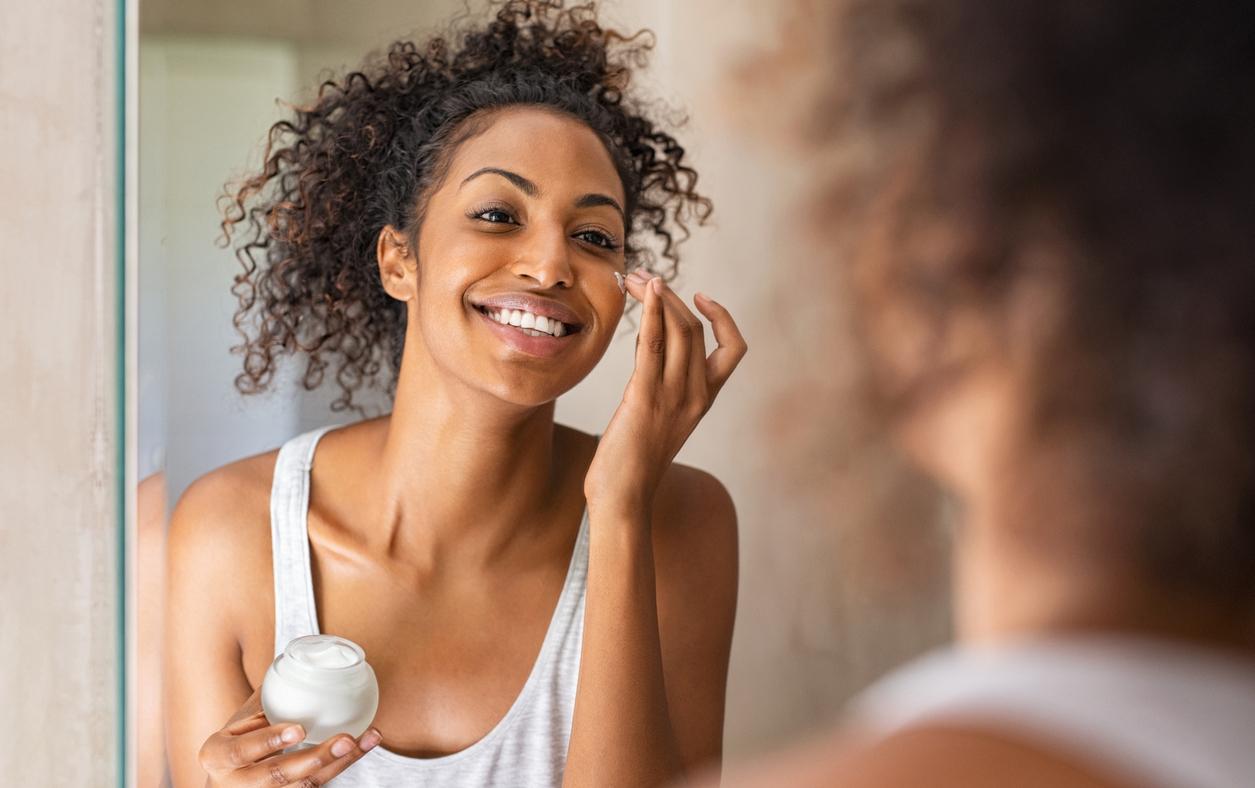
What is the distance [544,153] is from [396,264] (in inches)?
4.6

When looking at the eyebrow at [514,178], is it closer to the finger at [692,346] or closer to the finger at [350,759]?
the finger at [692,346]

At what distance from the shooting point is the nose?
2.13 feet

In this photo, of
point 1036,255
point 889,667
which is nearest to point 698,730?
point 889,667

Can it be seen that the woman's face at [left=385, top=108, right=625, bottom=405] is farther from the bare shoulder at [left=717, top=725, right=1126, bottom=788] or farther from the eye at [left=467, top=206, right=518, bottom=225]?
the bare shoulder at [left=717, top=725, right=1126, bottom=788]

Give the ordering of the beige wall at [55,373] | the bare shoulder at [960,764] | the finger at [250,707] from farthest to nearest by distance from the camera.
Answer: the beige wall at [55,373]
the finger at [250,707]
the bare shoulder at [960,764]

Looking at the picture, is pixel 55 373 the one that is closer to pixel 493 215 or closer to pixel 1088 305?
pixel 493 215

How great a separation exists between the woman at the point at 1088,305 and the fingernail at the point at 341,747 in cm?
33

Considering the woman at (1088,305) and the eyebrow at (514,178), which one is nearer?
the woman at (1088,305)

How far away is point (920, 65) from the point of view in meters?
0.51

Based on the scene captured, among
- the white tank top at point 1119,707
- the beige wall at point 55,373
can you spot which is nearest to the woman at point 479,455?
the beige wall at point 55,373

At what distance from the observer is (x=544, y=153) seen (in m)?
0.66

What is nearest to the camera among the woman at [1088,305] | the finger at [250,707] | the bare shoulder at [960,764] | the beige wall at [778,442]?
the bare shoulder at [960,764]

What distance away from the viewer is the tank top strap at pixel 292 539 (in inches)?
27.8

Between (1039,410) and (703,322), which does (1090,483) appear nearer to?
(1039,410)
